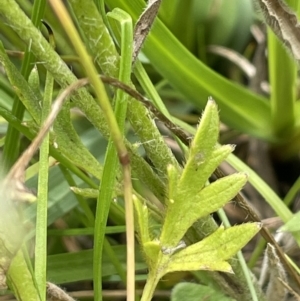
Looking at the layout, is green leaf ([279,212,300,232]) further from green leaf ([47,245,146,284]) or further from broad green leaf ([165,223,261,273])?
green leaf ([47,245,146,284])

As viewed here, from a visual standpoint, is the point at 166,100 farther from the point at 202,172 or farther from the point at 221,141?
the point at 202,172

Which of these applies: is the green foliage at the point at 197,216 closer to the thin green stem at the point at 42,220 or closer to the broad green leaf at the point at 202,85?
the thin green stem at the point at 42,220

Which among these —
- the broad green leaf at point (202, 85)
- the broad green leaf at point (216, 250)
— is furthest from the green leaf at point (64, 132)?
the broad green leaf at point (202, 85)

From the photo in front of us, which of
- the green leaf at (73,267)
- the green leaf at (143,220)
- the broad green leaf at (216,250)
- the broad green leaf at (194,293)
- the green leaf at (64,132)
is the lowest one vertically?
the broad green leaf at (194,293)

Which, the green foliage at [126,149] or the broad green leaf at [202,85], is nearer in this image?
the green foliage at [126,149]

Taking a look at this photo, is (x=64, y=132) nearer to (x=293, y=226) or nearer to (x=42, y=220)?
(x=42, y=220)

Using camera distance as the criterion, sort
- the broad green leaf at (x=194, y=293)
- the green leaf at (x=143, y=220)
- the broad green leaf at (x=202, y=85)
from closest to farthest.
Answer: the green leaf at (x=143, y=220), the broad green leaf at (x=194, y=293), the broad green leaf at (x=202, y=85)
